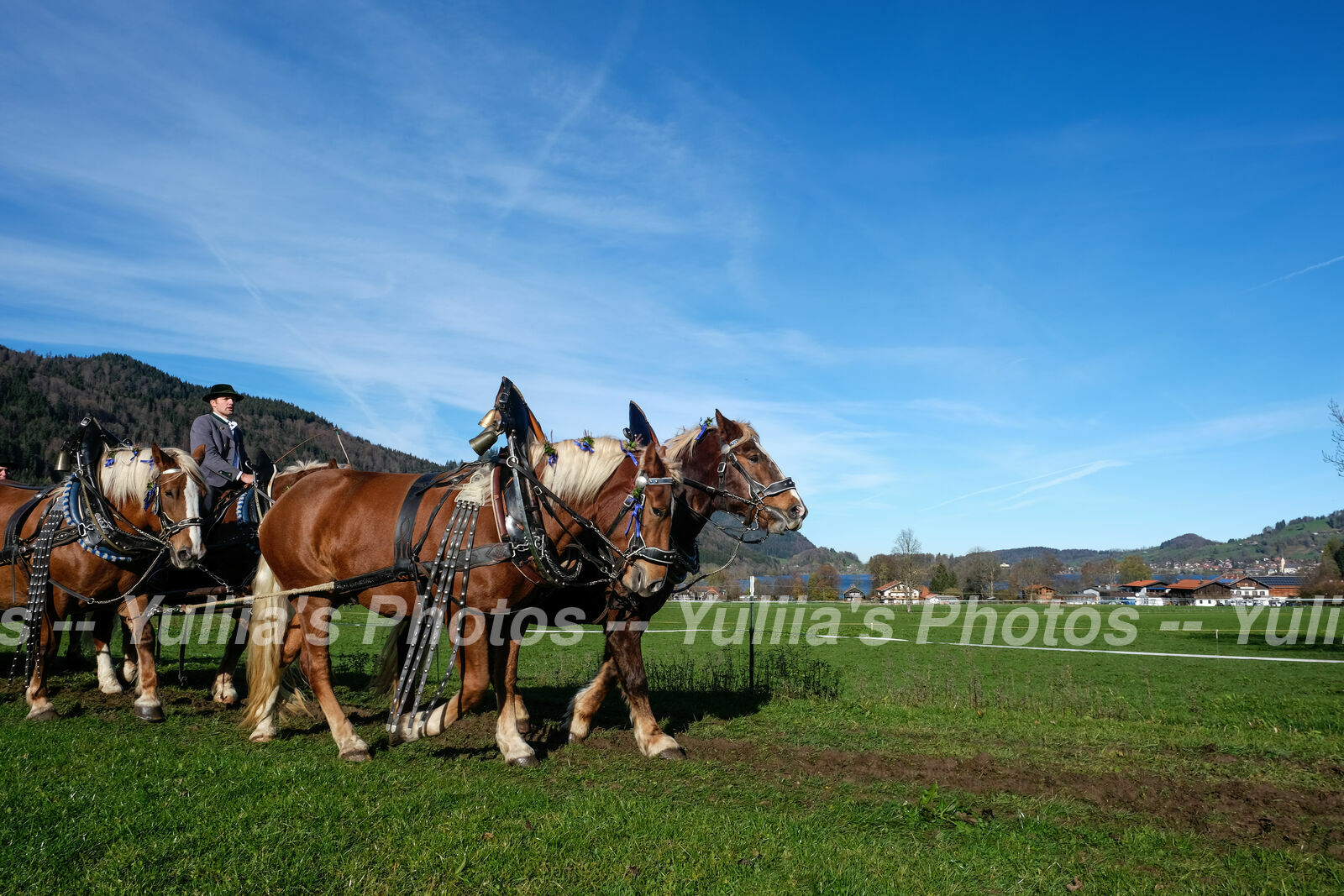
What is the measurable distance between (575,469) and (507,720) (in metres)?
2.40

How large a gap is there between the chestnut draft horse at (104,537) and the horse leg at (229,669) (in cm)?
115

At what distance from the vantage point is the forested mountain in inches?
3386

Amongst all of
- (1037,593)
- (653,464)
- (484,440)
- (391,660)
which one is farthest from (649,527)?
(1037,593)

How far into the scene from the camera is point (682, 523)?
885cm

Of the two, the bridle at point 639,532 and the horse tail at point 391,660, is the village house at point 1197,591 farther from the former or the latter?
the bridle at point 639,532

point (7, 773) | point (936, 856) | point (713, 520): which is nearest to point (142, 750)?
point (7, 773)

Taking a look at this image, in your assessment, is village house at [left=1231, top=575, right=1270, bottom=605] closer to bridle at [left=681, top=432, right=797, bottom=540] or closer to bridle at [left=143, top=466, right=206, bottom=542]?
bridle at [left=681, top=432, right=797, bottom=540]

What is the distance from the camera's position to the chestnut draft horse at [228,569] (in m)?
8.88

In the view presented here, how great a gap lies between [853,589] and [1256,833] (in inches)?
4132

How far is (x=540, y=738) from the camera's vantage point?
28.3 ft

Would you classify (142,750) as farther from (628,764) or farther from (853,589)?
(853,589)

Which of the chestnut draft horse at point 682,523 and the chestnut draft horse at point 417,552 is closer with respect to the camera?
the chestnut draft horse at point 417,552

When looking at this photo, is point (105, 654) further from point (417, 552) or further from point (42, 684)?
point (417, 552)

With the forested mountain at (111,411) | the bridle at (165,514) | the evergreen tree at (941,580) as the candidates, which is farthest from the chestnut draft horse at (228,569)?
the evergreen tree at (941,580)
